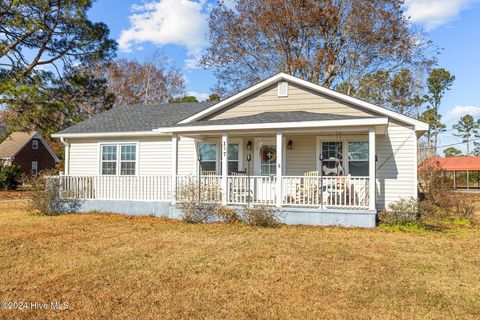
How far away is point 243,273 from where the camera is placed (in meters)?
5.83

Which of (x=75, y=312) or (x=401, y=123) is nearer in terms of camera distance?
(x=75, y=312)

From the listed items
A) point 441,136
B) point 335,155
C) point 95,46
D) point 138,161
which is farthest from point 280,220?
point 441,136

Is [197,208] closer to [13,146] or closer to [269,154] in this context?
[269,154]

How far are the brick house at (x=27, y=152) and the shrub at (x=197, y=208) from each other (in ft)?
96.5

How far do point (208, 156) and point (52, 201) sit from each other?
18.9 feet

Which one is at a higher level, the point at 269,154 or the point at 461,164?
the point at 461,164

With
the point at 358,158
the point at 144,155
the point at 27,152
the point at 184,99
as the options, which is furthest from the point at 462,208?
the point at 27,152

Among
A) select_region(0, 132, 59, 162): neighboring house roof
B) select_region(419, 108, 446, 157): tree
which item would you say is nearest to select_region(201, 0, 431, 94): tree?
select_region(419, 108, 446, 157): tree

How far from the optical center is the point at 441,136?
166 feet

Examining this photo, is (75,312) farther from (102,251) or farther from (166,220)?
(166,220)

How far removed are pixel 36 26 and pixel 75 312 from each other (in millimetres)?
20120

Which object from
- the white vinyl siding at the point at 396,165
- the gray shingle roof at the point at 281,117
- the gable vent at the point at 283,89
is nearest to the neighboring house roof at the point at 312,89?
the gable vent at the point at 283,89

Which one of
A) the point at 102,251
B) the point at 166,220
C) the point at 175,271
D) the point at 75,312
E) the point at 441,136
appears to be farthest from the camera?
the point at 441,136

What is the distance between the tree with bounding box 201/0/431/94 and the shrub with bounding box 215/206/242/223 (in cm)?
1535
